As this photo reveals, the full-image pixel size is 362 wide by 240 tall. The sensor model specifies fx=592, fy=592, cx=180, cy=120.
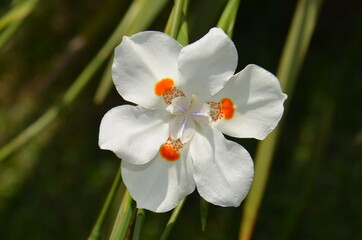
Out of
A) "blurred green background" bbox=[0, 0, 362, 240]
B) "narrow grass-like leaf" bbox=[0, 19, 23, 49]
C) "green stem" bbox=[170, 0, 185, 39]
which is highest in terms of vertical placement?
"green stem" bbox=[170, 0, 185, 39]

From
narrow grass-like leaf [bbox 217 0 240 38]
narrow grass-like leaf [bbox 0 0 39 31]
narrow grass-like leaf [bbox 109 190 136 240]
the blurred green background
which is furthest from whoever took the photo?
the blurred green background

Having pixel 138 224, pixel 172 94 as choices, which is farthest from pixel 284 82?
pixel 138 224

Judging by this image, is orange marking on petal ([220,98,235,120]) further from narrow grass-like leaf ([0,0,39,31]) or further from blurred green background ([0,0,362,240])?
blurred green background ([0,0,362,240])

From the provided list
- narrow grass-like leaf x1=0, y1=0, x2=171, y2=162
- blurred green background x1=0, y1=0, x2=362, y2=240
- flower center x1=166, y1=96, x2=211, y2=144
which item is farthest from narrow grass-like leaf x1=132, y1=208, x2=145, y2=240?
blurred green background x1=0, y1=0, x2=362, y2=240

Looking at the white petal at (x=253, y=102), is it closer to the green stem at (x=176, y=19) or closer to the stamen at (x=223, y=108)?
the stamen at (x=223, y=108)

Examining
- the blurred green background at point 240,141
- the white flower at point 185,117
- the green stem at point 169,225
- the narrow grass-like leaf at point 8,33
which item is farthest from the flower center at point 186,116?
the blurred green background at point 240,141

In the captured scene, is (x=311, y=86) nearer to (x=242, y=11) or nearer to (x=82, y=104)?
(x=242, y=11)

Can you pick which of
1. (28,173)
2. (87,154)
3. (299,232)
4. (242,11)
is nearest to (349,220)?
(299,232)
